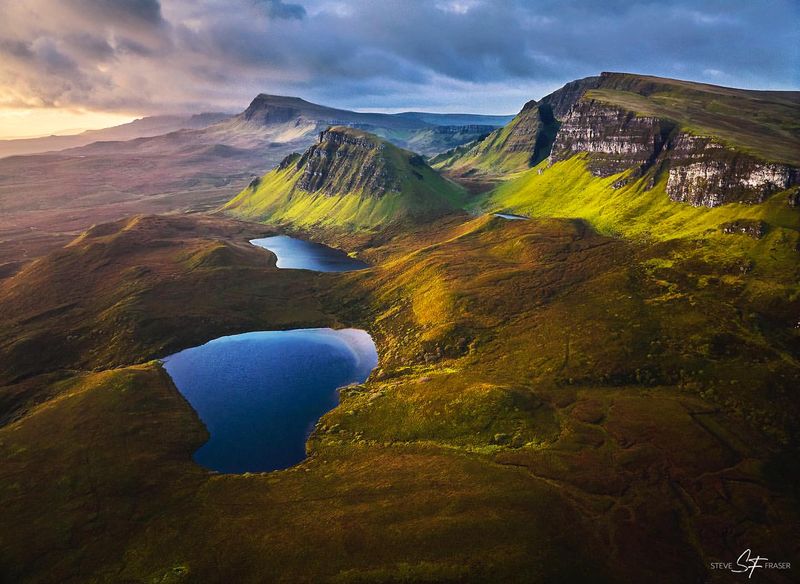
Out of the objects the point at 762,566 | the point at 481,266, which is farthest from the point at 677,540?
the point at 481,266

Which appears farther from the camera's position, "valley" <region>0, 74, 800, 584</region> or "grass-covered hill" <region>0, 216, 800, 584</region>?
"valley" <region>0, 74, 800, 584</region>

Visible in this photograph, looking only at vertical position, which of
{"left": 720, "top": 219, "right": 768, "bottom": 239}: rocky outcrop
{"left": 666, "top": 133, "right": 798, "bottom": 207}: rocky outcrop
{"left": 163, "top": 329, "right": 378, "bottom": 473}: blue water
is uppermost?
{"left": 666, "top": 133, "right": 798, "bottom": 207}: rocky outcrop

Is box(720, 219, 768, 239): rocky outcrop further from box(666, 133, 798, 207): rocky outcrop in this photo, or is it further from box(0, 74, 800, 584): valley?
box(666, 133, 798, 207): rocky outcrop

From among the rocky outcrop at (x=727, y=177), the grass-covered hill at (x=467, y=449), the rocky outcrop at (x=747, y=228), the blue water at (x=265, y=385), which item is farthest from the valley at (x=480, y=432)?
the blue water at (x=265, y=385)

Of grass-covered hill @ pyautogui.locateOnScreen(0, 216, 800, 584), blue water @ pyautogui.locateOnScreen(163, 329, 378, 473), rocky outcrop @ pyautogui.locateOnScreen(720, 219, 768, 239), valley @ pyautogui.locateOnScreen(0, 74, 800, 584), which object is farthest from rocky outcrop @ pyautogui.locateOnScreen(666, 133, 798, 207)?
blue water @ pyautogui.locateOnScreen(163, 329, 378, 473)

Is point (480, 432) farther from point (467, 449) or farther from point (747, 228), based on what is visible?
point (747, 228)

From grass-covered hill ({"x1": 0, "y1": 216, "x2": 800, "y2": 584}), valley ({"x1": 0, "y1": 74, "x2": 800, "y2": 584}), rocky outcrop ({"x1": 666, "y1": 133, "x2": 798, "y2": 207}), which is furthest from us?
rocky outcrop ({"x1": 666, "y1": 133, "x2": 798, "y2": 207})

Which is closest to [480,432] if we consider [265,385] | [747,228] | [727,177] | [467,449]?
[467,449]
